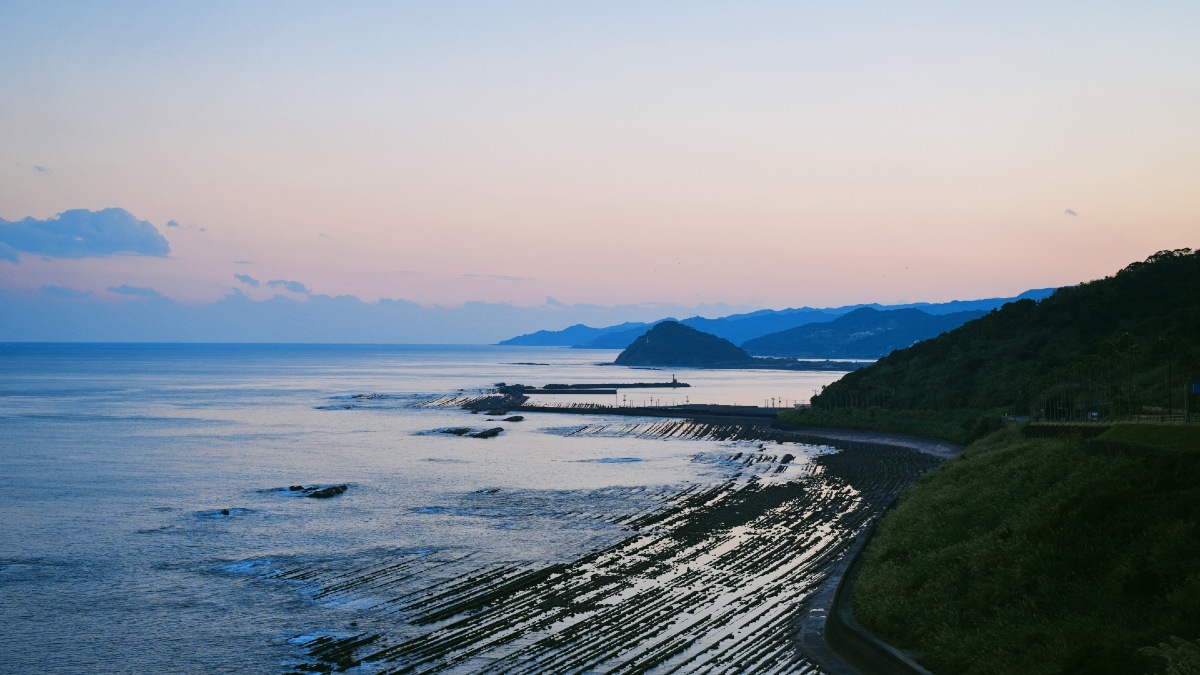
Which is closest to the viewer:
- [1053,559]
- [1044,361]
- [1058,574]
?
[1058,574]

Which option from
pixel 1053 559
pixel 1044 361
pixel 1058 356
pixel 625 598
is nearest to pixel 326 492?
pixel 625 598

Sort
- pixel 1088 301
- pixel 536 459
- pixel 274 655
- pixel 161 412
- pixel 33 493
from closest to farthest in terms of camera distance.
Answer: pixel 274 655, pixel 33 493, pixel 536 459, pixel 1088 301, pixel 161 412

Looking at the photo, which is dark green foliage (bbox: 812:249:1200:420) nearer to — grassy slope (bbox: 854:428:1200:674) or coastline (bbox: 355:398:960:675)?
coastline (bbox: 355:398:960:675)

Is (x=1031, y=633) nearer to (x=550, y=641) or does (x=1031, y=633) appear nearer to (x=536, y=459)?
(x=550, y=641)

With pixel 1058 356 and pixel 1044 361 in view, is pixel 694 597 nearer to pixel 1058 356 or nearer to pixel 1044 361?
pixel 1044 361

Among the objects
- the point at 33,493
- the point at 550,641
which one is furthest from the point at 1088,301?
the point at 33,493
